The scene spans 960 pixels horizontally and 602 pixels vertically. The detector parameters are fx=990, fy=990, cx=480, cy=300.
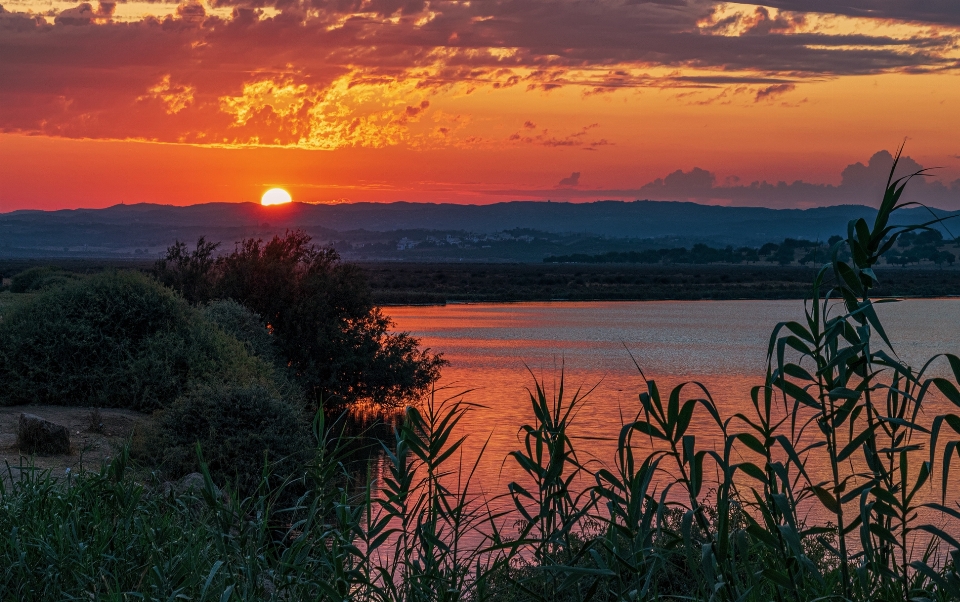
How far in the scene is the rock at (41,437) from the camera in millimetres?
11219

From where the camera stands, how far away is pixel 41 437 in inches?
446

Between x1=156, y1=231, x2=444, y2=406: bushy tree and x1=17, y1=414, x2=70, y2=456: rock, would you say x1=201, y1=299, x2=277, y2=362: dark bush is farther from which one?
x1=17, y1=414, x2=70, y2=456: rock

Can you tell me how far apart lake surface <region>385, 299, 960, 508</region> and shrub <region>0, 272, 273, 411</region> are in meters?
4.64

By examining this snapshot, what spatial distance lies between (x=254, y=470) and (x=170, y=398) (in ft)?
13.4

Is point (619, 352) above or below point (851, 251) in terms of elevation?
below

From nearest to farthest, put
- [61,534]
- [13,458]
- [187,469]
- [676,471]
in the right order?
[61,534] < [13,458] < [187,469] < [676,471]

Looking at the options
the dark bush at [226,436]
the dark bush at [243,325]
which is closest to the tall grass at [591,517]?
the dark bush at [226,436]

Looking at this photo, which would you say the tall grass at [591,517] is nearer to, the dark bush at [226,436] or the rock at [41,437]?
the dark bush at [226,436]

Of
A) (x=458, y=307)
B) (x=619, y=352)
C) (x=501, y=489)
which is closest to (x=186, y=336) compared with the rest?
(x=501, y=489)

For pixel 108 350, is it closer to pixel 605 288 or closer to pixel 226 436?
pixel 226 436

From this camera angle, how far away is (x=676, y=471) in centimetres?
1285

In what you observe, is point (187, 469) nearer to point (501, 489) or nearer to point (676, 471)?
point (501, 489)

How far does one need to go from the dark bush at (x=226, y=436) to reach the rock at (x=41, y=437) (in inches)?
34.9

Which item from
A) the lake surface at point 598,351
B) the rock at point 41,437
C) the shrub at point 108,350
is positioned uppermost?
the shrub at point 108,350
